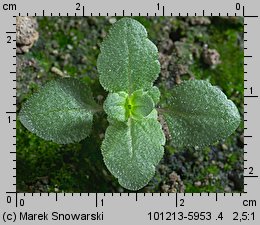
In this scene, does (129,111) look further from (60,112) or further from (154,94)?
(60,112)

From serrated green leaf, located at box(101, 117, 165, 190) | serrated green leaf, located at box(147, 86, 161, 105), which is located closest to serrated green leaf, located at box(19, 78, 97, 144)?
serrated green leaf, located at box(101, 117, 165, 190)

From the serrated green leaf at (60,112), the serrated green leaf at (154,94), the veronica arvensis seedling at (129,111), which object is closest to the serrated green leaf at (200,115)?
the veronica arvensis seedling at (129,111)

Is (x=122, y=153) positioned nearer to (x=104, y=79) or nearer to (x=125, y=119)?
(x=125, y=119)

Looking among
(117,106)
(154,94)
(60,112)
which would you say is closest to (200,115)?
(154,94)

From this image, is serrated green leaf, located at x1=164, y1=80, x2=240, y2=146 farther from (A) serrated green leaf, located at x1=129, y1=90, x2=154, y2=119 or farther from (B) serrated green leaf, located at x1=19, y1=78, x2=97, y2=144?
(B) serrated green leaf, located at x1=19, y1=78, x2=97, y2=144

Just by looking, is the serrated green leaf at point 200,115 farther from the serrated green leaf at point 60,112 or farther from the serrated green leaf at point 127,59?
the serrated green leaf at point 60,112

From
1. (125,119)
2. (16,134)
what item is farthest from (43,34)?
(125,119)
